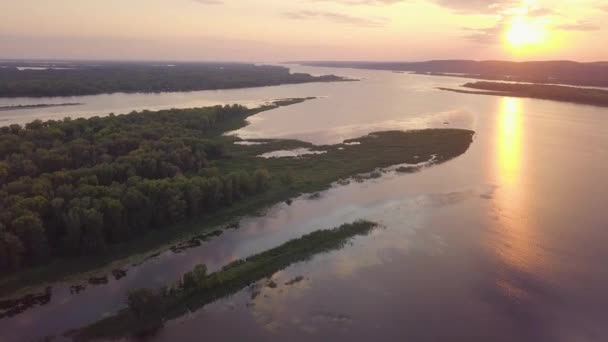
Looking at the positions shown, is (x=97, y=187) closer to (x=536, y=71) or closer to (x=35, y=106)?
(x=35, y=106)

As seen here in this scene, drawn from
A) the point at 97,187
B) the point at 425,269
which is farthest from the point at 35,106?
the point at 425,269

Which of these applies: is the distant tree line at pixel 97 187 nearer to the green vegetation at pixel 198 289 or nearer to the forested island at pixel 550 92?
the green vegetation at pixel 198 289

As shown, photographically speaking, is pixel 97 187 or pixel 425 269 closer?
pixel 425 269

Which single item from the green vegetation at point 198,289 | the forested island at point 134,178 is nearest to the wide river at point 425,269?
the green vegetation at point 198,289

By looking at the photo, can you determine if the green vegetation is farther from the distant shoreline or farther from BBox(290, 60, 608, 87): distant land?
BBox(290, 60, 608, 87): distant land

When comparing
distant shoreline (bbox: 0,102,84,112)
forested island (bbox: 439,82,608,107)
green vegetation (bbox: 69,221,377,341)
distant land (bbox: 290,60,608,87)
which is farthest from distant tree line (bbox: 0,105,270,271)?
distant land (bbox: 290,60,608,87)
